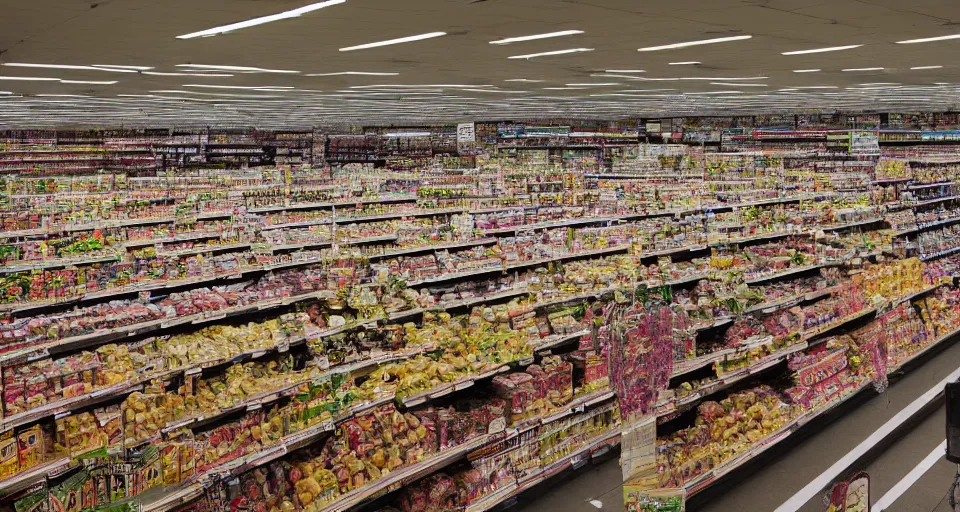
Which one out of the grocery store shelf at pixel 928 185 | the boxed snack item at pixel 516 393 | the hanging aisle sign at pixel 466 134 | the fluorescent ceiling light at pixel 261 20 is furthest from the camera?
the hanging aisle sign at pixel 466 134

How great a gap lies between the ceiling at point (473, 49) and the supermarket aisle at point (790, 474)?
270 cm

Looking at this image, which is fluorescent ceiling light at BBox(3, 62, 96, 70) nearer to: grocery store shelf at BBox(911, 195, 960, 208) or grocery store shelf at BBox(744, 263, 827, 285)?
grocery store shelf at BBox(744, 263, 827, 285)

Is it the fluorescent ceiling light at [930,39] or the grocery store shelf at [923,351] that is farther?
the grocery store shelf at [923,351]

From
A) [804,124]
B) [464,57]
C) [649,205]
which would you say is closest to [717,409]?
[464,57]

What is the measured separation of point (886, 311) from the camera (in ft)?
22.6

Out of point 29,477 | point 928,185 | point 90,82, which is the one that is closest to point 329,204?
point 90,82

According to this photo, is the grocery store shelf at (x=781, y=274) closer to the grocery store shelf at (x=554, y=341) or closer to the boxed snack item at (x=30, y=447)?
the grocery store shelf at (x=554, y=341)

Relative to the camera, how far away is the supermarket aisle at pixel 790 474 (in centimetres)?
435

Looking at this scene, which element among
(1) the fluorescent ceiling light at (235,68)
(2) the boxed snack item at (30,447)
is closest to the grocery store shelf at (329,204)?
(1) the fluorescent ceiling light at (235,68)

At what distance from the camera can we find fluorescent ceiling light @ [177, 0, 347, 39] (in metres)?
3.12

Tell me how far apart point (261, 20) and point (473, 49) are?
1.61 meters

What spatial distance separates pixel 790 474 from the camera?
477 centimetres

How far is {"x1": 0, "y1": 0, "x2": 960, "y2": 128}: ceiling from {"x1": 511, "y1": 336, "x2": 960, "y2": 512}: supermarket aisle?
2696 millimetres

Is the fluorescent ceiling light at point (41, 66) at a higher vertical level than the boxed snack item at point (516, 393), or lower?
higher
